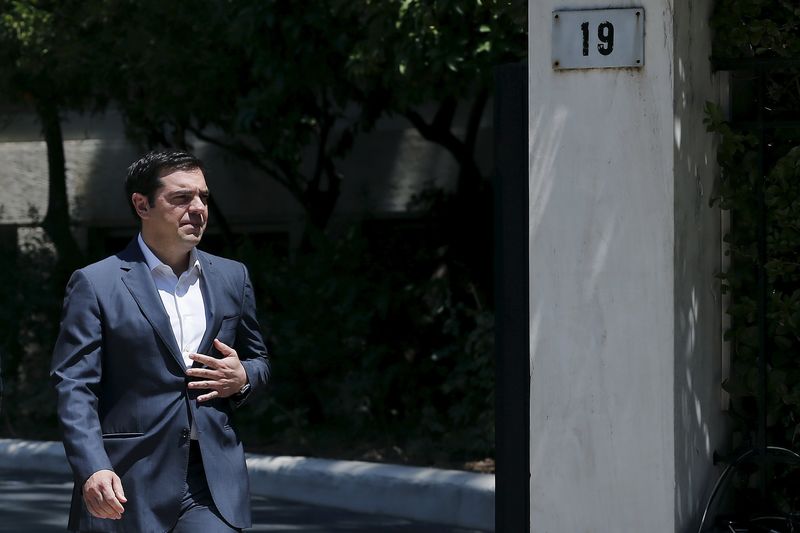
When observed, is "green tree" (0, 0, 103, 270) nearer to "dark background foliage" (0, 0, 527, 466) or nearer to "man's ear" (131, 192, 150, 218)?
"dark background foliage" (0, 0, 527, 466)

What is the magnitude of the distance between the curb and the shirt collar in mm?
5282

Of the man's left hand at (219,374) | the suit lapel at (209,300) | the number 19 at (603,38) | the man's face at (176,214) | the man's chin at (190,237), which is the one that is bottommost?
the man's left hand at (219,374)

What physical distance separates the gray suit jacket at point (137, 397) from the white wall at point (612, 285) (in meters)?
1.09

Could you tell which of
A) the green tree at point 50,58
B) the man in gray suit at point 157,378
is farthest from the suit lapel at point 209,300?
the green tree at point 50,58

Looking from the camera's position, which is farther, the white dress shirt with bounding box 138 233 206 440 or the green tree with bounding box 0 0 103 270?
the green tree with bounding box 0 0 103 270

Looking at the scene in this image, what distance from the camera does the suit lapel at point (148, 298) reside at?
15.6 feet

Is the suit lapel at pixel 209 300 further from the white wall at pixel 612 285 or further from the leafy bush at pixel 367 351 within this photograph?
the leafy bush at pixel 367 351

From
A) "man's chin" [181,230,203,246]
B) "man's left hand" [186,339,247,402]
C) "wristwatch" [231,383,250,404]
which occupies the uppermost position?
"man's chin" [181,230,203,246]

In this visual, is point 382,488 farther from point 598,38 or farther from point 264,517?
point 598,38

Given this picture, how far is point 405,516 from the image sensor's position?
1051cm

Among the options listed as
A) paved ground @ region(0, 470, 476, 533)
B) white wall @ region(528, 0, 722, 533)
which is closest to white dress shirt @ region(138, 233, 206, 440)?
white wall @ region(528, 0, 722, 533)

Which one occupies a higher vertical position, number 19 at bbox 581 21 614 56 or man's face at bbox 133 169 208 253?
number 19 at bbox 581 21 614 56

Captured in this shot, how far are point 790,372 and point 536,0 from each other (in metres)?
1.59

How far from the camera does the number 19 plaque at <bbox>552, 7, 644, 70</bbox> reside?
5.04m
